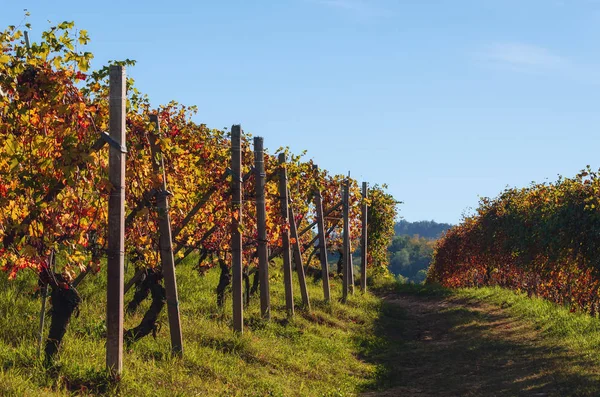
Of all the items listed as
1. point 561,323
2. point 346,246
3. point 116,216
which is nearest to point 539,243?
point 561,323

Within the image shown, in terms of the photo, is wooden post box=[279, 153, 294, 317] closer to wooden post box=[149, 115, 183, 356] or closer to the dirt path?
the dirt path

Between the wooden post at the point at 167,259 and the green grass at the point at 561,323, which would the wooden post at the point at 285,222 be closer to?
the green grass at the point at 561,323

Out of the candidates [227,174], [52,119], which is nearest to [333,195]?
[227,174]

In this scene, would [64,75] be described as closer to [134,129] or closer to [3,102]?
[3,102]

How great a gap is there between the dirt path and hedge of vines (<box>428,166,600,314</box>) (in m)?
2.19

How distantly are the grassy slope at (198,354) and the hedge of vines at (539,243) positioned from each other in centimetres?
527

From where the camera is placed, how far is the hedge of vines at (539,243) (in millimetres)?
17812

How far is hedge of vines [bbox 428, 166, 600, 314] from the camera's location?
17.8m

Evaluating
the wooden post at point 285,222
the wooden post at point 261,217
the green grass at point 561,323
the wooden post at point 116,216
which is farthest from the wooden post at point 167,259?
the green grass at point 561,323

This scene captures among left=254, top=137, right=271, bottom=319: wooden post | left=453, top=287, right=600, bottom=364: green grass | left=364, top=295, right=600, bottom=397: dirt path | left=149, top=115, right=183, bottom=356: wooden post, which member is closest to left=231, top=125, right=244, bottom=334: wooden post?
left=254, top=137, right=271, bottom=319: wooden post

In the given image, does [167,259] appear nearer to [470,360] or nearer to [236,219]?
[236,219]

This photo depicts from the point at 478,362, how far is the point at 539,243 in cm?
858

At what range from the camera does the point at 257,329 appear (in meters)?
16.0

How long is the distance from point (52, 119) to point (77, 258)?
179cm
